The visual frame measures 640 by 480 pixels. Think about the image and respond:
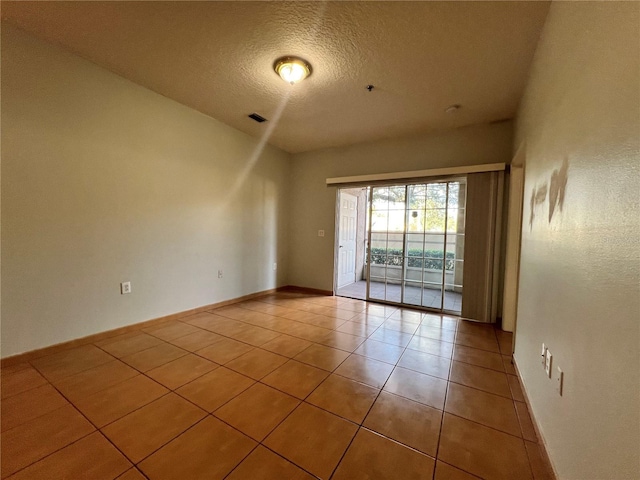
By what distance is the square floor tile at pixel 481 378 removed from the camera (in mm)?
1914

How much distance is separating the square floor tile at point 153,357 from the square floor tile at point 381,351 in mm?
1712

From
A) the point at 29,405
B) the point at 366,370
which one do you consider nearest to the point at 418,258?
the point at 366,370

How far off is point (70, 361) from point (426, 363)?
10.2 feet

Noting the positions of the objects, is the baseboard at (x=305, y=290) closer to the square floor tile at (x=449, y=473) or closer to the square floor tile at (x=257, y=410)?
the square floor tile at (x=257, y=410)

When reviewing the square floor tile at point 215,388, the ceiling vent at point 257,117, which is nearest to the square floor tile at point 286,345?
the square floor tile at point 215,388

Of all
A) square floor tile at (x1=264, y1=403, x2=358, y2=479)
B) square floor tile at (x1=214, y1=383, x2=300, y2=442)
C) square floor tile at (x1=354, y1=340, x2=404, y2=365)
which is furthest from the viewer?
square floor tile at (x1=354, y1=340, x2=404, y2=365)

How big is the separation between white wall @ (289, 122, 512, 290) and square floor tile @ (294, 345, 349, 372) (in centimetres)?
225

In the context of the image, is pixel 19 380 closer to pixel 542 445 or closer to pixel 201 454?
pixel 201 454

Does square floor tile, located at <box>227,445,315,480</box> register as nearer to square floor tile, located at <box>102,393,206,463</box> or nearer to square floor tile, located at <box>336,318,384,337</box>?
square floor tile, located at <box>102,393,206,463</box>

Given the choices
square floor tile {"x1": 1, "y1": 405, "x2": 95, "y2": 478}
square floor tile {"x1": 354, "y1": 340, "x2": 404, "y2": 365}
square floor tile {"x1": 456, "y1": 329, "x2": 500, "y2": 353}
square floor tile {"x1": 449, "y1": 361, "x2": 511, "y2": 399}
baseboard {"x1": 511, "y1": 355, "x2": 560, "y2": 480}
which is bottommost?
square floor tile {"x1": 1, "y1": 405, "x2": 95, "y2": 478}

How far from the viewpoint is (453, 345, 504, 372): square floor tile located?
227 centimetres

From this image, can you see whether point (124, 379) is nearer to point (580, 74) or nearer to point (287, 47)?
point (287, 47)

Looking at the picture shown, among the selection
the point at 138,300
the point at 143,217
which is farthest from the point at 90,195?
the point at 138,300

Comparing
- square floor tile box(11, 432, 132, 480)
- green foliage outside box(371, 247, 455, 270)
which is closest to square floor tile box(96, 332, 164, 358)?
square floor tile box(11, 432, 132, 480)
